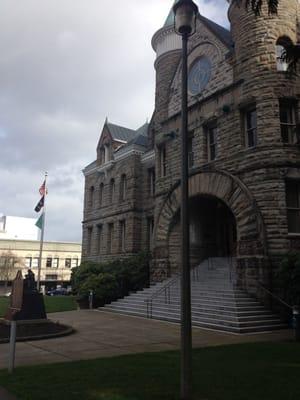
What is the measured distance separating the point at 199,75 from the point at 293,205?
10.6 meters

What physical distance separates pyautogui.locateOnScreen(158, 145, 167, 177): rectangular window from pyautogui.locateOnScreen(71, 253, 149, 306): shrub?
565cm

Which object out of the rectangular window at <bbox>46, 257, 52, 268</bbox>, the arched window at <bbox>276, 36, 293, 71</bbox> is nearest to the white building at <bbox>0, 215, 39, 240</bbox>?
the rectangular window at <bbox>46, 257, 52, 268</bbox>

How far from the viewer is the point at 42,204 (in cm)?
2908

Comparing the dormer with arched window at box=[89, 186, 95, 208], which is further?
arched window at box=[89, 186, 95, 208]

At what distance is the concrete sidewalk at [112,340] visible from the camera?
10.4 metres

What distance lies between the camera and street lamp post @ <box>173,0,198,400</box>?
616 cm

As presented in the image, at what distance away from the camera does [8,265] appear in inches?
2768

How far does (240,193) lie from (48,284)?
64.6 m

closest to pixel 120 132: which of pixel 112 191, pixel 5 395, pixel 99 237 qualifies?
pixel 112 191

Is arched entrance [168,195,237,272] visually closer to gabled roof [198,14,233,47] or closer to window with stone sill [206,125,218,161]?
window with stone sill [206,125,218,161]

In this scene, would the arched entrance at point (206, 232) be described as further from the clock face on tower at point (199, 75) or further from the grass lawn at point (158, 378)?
the grass lawn at point (158, 378)

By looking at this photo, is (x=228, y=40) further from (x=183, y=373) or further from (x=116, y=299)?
(x=183, y=373)

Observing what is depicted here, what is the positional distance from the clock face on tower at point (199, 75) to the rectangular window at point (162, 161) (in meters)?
4.28

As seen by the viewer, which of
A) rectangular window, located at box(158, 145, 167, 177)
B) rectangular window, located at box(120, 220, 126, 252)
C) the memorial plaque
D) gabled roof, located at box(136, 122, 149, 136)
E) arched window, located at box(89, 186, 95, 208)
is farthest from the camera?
arched window, located at box(89, 186, 95, 208)
